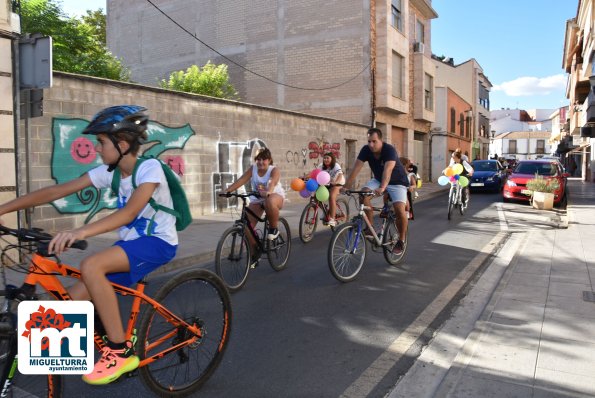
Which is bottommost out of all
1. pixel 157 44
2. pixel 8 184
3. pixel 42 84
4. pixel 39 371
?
pixel 39 371

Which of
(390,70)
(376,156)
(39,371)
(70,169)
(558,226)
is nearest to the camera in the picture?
(39,371)

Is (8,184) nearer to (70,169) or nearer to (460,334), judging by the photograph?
(70,169)

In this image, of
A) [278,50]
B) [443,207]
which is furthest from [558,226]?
[278,50]

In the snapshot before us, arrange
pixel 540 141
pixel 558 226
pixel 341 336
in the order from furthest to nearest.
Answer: pixel 540 141 → pixel 558 226 → pixel 341 336

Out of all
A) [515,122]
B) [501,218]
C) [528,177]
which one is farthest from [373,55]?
[515,122]

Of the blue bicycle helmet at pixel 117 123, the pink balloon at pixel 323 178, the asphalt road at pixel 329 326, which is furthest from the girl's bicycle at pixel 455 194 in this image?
the blue bicycle helmet at pixel 117 123

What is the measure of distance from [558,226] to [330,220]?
5600 millimetres

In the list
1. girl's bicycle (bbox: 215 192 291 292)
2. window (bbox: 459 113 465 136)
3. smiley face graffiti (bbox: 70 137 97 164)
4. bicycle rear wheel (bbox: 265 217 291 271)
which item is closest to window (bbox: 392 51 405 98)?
window (bbox: 459 113 465 136)

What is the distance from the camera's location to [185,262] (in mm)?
7148

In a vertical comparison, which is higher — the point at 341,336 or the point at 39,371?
the point at 39,371

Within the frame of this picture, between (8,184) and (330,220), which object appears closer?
(8,184)

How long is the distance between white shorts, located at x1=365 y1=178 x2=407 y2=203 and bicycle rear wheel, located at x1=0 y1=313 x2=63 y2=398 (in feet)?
15.8

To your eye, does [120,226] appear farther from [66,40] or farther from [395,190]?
[66,40]

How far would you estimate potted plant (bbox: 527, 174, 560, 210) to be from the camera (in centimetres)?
1408
